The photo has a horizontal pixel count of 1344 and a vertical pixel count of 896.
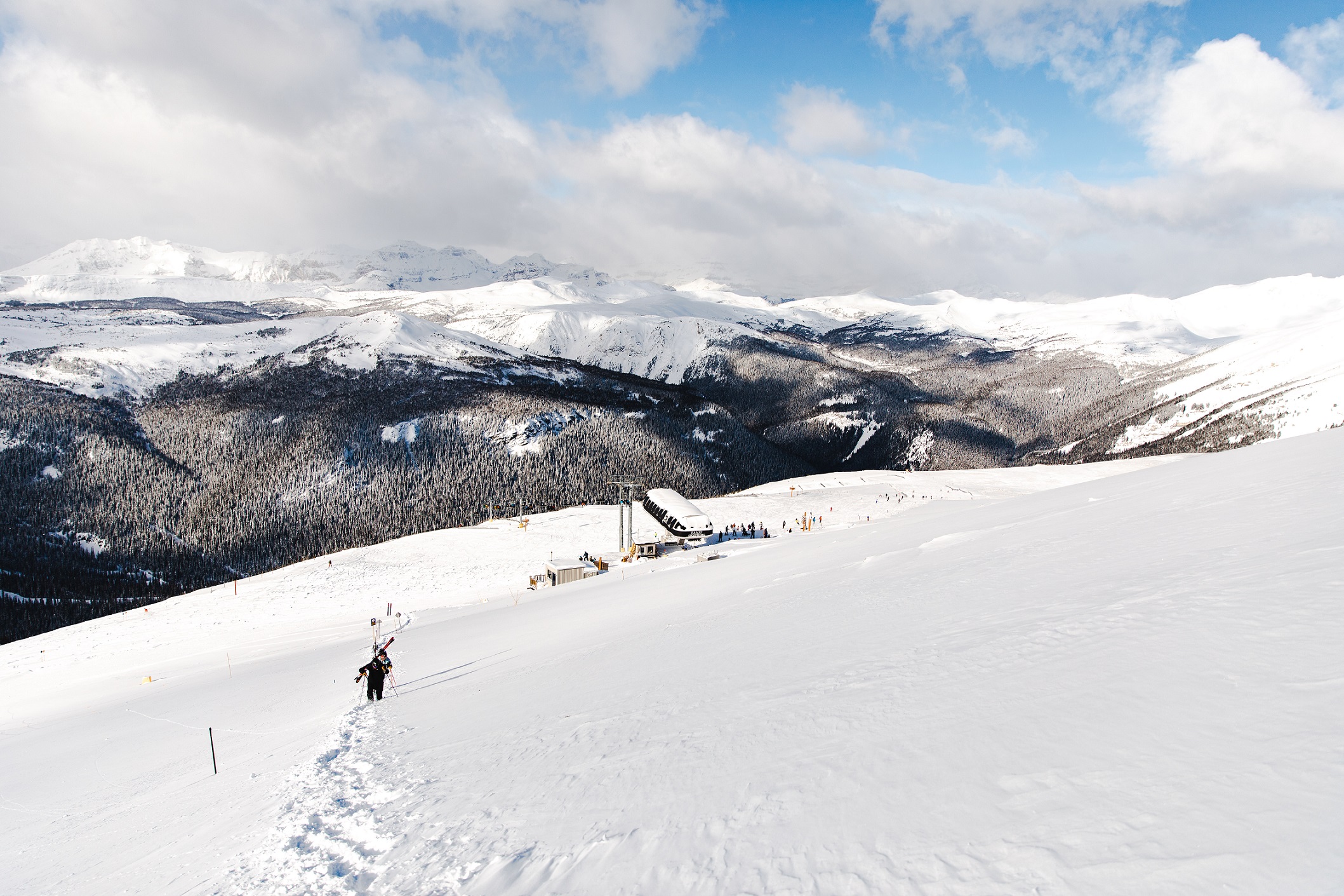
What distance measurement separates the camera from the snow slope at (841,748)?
405 cm

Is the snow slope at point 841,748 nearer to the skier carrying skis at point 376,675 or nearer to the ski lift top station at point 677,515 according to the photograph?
the skier carrying skis at point 376,675

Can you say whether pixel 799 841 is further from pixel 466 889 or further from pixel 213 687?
pixel 213 687

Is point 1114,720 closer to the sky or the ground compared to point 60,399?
closer to the ground

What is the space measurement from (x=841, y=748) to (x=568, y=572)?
38.6 meters

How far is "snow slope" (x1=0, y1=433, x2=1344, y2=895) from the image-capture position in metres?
4.05

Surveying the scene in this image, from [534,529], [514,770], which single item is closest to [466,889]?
[514,770]

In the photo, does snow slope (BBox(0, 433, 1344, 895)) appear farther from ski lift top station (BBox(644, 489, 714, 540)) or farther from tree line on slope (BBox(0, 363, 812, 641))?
tree line on slope (BBox(0, 363, 812, 641))

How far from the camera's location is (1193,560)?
9.49 meters

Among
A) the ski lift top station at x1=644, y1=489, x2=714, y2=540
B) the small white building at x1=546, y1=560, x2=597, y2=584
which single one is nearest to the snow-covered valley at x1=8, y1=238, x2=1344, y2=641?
the ski lift top station at x1=644, y1=489, x2=714, y2=540

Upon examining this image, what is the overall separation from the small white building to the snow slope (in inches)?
939

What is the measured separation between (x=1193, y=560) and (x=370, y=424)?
157 meters

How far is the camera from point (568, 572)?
43.1 metres

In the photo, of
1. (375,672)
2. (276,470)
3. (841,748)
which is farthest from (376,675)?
(276,470)

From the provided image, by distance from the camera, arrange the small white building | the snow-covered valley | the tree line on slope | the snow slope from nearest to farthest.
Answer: the snow slope < the small white building < the tree line on slope < the snow-covered valley
